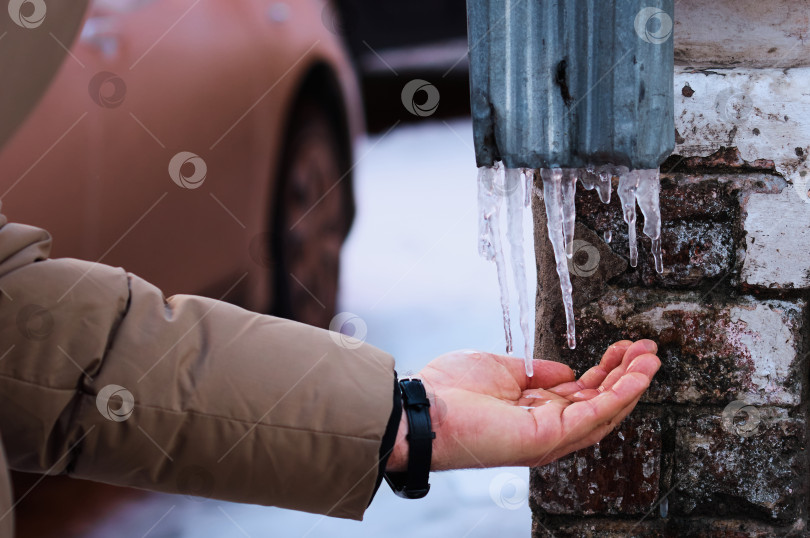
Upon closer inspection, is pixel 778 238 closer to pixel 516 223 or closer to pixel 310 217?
pixel 516 223

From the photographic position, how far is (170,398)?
3.06 feet

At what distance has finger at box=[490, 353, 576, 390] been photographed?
1147 mm

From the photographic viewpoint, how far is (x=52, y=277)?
97 cm

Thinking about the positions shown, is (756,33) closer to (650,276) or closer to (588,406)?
(650,276)

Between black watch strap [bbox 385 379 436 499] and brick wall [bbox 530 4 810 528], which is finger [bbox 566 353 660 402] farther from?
black watch strap [bbox 385 379 436 499]

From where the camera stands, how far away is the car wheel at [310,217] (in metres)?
3.03

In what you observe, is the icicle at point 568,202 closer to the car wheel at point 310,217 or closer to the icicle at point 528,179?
the icicle at point 528,179

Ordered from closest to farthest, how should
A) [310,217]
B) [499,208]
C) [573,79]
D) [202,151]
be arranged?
1. [573,79]
2. [499,208]
3. [202,151]
4. [310,217]

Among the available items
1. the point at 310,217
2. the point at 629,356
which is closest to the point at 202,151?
the point at 310,217

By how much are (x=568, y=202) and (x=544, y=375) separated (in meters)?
0.29

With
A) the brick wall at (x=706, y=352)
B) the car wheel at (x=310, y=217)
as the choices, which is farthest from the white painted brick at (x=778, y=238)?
the car wheel at (x=310, y=217)

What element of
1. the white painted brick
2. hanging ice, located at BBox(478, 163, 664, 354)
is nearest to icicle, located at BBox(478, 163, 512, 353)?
hanging ice, located at BBox(478, 163, 664, 354)

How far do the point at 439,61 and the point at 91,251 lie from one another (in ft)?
8.69

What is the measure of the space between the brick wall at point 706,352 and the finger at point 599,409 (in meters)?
0.15
